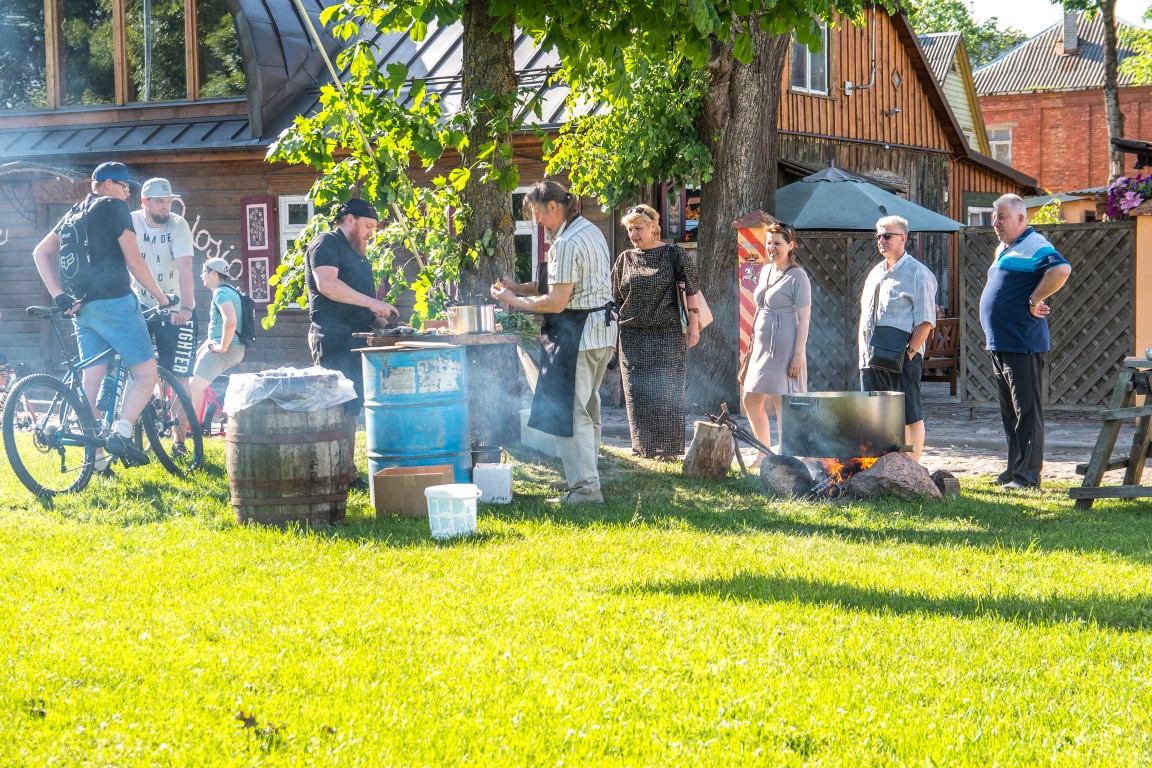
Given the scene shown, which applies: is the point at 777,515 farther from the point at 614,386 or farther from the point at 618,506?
the point at 614,386

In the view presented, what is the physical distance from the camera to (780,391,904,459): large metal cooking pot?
323 inches

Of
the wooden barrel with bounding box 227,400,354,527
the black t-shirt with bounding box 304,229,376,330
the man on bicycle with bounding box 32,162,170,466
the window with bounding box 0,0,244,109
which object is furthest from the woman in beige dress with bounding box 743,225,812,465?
the window with bounding box 0,0,244,109

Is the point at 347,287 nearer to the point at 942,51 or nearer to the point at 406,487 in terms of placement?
the point at 406,487

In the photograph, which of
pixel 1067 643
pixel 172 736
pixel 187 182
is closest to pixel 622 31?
pixel 1067 643

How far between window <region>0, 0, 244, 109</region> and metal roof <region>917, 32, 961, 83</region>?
18.9 meters

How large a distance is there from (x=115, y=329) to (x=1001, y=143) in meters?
43.1

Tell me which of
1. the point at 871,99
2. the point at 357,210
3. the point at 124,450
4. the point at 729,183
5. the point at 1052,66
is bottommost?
the point at 124,450

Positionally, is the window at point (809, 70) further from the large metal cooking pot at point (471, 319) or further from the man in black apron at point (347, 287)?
the man in black apron at point (347, 287)

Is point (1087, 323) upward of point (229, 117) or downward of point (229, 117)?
downward

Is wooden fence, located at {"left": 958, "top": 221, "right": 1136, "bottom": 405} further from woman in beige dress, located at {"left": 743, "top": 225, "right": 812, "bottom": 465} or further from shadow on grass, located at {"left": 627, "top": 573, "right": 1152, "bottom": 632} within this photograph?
shadow on grass, located at {"left": 627, "top": 573, "right": 1152, "bottom": 632}

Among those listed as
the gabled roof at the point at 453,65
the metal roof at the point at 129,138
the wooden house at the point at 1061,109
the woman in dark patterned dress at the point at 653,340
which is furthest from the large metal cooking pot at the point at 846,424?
the wooden house at the point at 1061,109

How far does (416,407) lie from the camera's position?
755 centimetres

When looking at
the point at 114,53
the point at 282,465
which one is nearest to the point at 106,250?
the point at 282,465

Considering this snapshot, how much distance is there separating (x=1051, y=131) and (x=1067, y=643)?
145 feet
